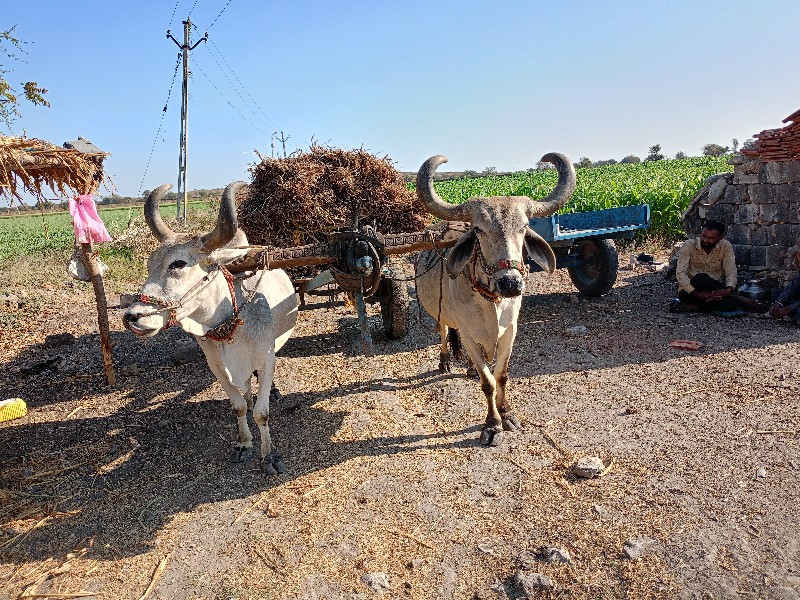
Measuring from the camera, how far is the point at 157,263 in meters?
4.15

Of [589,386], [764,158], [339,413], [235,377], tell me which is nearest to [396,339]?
[339,413]

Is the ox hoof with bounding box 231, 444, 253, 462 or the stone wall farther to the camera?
the stone wall

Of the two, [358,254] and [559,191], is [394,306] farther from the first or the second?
[559,191]

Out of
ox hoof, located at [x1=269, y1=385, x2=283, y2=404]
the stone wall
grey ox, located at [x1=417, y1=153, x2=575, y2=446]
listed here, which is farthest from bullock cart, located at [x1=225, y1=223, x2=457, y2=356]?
the stone wall

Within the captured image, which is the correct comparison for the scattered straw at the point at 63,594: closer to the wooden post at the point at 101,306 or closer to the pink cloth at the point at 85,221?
the wooden post at the point at 101,306

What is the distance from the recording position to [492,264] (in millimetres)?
4426

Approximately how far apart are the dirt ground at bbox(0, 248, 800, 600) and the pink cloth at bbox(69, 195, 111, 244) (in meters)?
1.83

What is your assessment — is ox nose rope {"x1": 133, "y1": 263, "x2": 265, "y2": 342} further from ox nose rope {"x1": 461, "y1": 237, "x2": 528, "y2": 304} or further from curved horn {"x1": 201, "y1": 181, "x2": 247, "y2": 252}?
ox nose rope {"x1": 461, "y1": 237, "x2": 528, "y2": 304}

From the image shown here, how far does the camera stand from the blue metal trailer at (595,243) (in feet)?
30.2

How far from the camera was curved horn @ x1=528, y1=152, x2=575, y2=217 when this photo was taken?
4.78 meters

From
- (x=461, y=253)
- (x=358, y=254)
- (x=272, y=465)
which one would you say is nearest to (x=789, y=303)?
(x=461, y=253)

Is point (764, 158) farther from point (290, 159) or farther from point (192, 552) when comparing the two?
point (192, 552)

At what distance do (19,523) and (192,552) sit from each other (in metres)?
1.55

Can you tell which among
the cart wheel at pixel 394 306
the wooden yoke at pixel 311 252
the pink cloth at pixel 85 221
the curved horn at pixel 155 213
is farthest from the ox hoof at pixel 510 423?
the pink cloth at pixel 85 221
